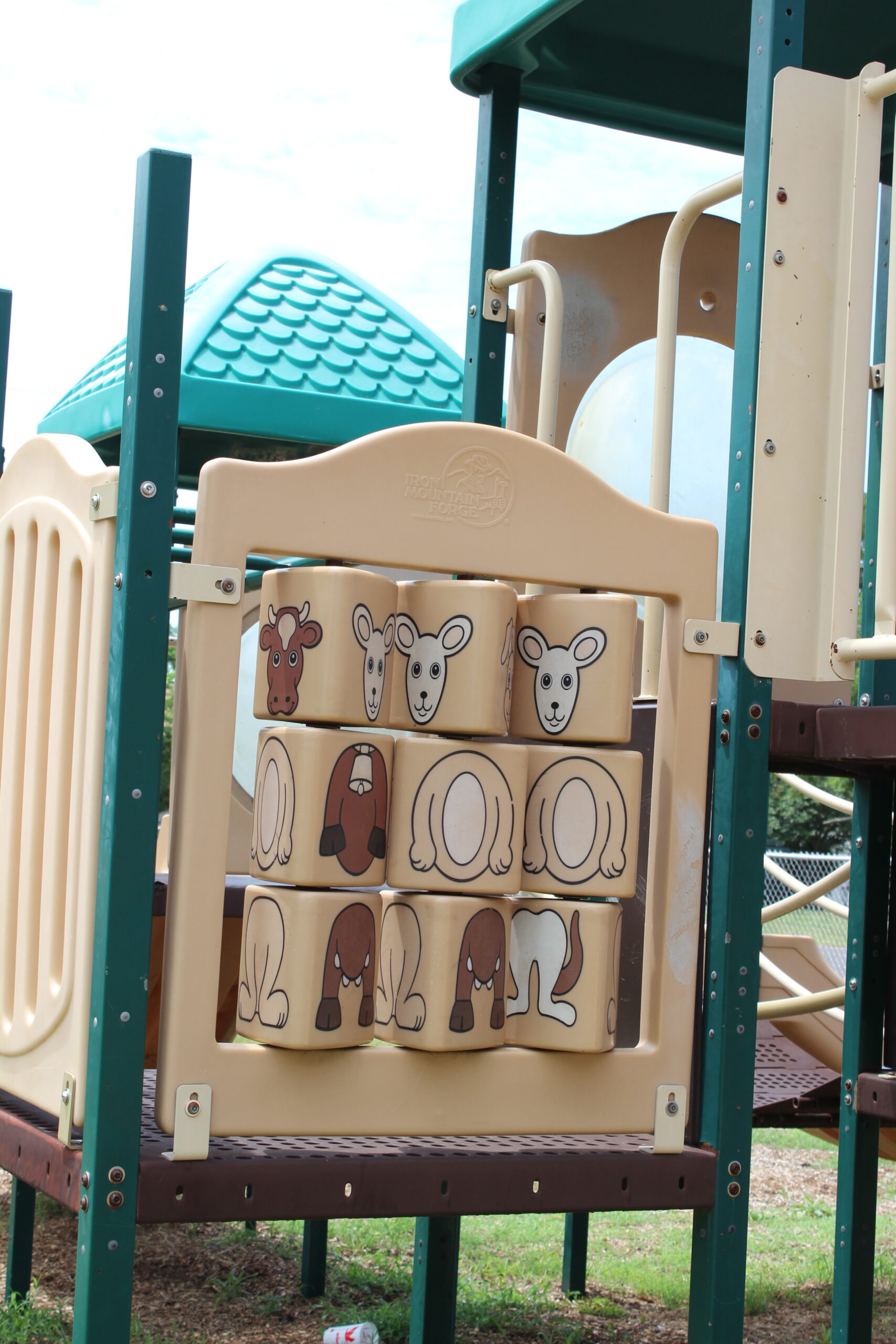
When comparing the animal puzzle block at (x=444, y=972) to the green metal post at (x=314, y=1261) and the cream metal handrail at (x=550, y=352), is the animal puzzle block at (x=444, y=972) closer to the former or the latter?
the cream metal handrail at (x=550, y=352)

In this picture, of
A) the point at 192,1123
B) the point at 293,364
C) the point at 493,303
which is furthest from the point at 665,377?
the point at 293,364

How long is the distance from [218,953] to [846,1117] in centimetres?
163

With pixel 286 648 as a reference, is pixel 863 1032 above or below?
below

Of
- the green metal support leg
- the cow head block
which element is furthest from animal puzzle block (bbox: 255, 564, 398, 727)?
the green metal support leg

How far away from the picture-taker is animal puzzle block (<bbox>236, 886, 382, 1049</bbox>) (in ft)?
6.94

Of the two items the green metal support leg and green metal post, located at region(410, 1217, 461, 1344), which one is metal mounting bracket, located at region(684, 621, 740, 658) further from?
the green metal support leg

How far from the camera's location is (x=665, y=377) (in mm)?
3047

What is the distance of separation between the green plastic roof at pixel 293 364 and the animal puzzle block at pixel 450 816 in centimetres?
279

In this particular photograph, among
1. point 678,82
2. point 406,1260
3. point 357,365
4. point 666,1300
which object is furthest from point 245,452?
point 666,1300

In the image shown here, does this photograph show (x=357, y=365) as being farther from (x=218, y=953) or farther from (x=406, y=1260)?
(x=218, y=953)

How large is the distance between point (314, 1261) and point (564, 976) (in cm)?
224

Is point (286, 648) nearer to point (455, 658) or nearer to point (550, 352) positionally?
point (455, 658)

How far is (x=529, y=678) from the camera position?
2.39 meters

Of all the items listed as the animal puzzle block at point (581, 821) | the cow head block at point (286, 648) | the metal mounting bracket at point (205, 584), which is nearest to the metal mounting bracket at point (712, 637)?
the animal puzzle block at point (581, 821)
